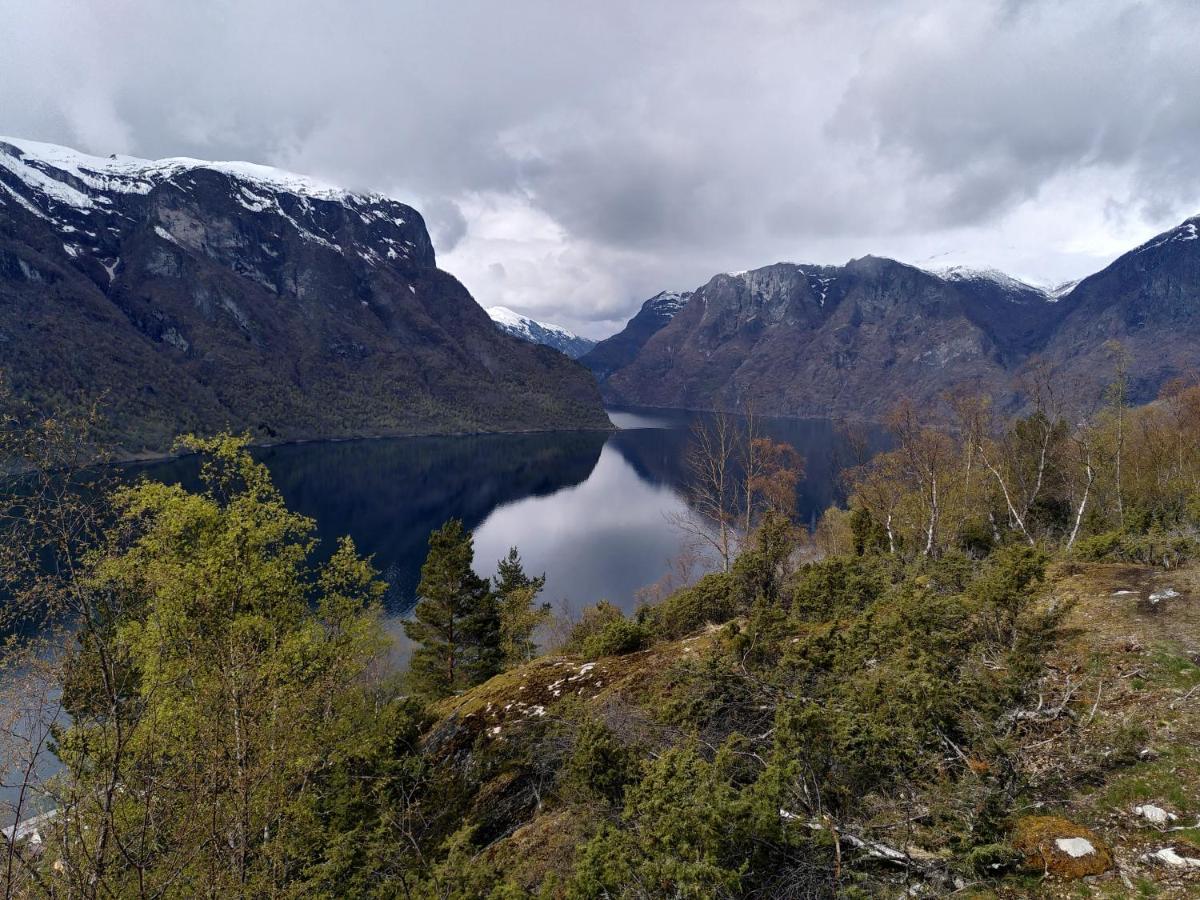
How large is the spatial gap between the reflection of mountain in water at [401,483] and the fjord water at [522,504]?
0.88 ft

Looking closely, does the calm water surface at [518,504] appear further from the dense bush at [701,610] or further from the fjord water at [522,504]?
the dense bush at [701,610]

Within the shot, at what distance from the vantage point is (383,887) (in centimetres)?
675

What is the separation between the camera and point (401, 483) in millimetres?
125438

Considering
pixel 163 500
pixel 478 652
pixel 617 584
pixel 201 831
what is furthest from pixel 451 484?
pixel 201 831

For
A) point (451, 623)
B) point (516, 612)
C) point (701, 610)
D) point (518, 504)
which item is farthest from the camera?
point (518, 504)

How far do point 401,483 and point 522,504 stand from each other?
3575cm

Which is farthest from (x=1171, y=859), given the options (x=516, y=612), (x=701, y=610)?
(x=516, y=612)

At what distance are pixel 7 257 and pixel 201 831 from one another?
291 meters

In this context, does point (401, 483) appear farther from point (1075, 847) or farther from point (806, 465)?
point (1075, 847)

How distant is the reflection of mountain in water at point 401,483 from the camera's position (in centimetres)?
7925

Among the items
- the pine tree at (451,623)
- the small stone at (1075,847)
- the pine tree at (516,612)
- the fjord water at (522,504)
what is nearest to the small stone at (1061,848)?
the small stone at (1075,847)

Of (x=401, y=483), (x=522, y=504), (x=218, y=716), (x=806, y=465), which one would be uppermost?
(x=218, y=716)

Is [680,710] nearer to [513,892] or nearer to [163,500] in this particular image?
[513,892]

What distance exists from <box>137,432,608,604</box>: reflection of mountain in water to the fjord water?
268 millimetres
